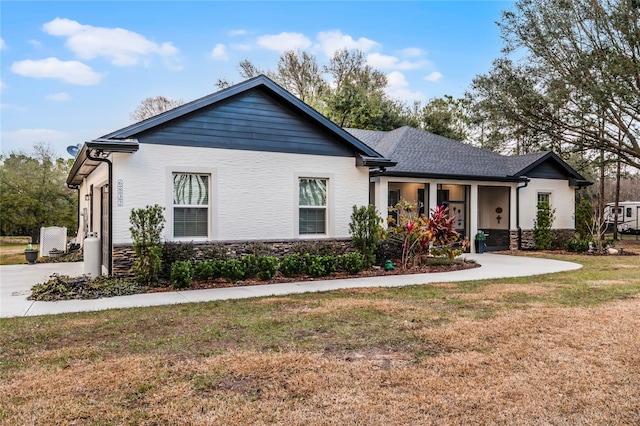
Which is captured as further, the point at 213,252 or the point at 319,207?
the point at 319,207

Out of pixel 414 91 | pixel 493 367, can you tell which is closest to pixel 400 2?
pixel 493 367

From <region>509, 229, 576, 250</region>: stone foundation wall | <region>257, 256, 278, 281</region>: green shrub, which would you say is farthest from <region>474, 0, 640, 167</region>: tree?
<region>257, 256, 278, 281</region>: green shrub

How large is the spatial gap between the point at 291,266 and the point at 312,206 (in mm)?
1836

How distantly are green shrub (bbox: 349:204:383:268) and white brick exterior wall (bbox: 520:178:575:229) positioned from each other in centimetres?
949

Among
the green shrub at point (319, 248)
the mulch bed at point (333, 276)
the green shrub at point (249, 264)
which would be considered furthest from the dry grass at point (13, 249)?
the green shrub at point (319, 248)

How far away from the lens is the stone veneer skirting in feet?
29.4

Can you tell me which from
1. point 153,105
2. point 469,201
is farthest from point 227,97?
point 153,105

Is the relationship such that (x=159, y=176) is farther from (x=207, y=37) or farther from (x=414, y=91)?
(x=414, y=91)

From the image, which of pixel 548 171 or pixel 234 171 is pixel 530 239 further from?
pixel 234 171

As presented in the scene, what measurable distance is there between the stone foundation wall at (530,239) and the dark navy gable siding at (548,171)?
225cm

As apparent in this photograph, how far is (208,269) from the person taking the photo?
29.7 ft

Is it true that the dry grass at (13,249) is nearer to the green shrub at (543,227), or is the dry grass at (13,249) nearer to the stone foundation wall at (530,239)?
the stone foundation wall at (530,239)

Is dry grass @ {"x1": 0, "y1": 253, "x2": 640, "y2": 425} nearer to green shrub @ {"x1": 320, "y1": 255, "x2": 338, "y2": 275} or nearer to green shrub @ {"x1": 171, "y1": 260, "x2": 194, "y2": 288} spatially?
green shrub @ {"x1": 171, "y1": 260, "x2": 194, "y2": 288}

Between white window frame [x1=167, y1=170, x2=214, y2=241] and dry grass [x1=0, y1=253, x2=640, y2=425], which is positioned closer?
dry grass [x1=0, y1=253, x2=640, y2=425]
